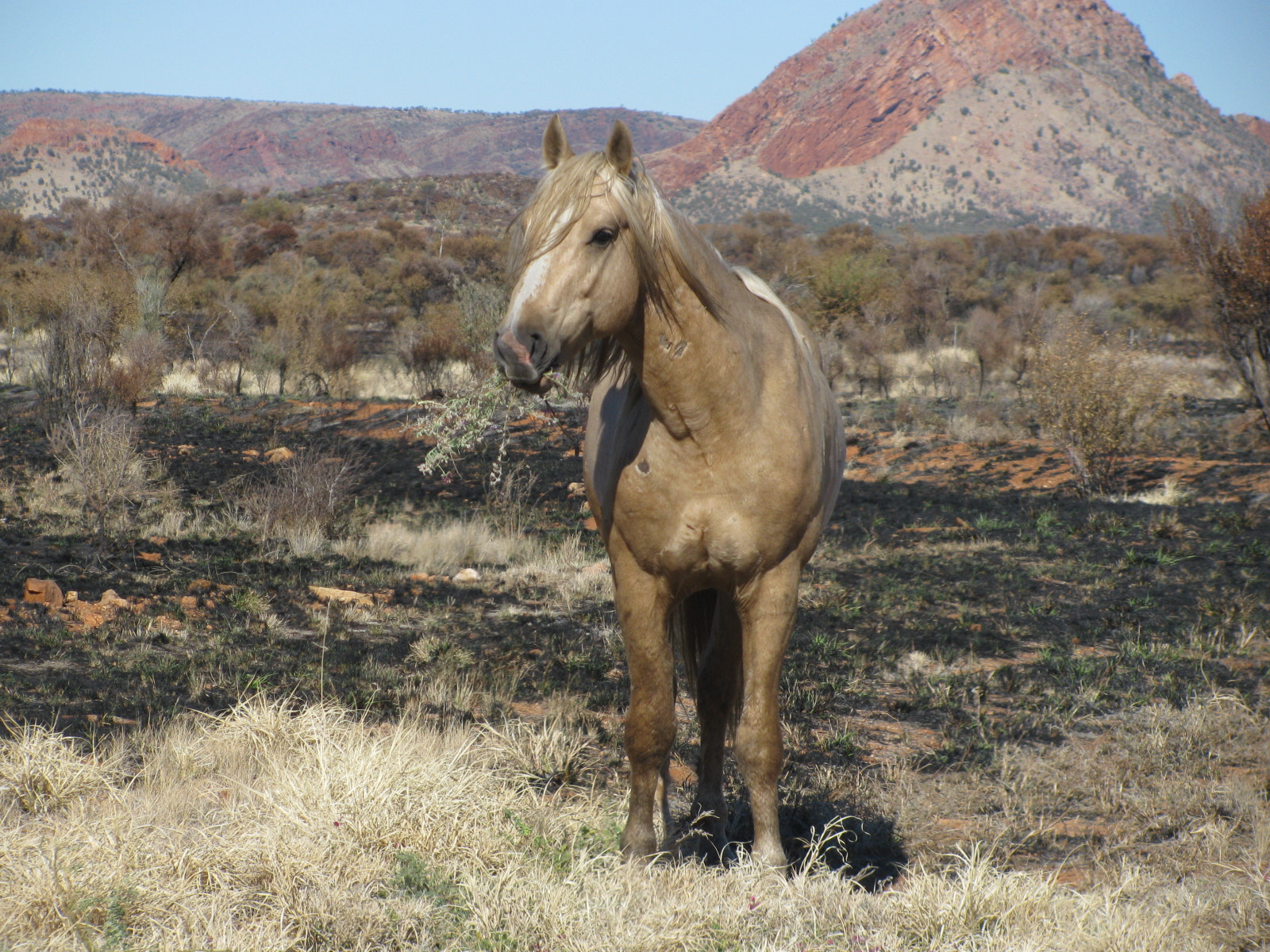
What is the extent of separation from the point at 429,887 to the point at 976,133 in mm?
112788

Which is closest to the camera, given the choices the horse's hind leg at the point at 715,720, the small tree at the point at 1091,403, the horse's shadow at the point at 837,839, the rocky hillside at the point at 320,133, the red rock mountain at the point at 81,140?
the horse's shadow at the point at 837,839

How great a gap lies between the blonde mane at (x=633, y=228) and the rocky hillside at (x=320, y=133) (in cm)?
16080

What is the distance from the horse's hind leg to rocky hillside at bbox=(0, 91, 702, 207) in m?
160

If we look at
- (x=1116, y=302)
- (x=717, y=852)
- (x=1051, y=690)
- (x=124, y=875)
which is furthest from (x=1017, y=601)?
(x=1116, y=302)

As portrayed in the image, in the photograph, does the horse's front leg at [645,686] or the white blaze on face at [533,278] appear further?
the horse's front leg at [645,686]

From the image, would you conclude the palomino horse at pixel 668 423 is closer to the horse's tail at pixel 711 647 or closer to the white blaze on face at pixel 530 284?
the white blaze on face at pixel 530 284

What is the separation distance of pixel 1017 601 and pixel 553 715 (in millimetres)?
4420

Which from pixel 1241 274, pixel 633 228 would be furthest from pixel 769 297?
pixel 1241 274

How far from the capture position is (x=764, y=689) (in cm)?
315

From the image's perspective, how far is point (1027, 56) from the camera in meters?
113

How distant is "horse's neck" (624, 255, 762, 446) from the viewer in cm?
292

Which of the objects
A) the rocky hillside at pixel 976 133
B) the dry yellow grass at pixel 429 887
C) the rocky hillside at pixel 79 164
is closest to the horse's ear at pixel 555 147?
the dry yellow grass at pixel 429 887

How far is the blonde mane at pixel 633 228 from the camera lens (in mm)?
2623

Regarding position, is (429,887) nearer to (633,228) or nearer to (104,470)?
(633,228)
